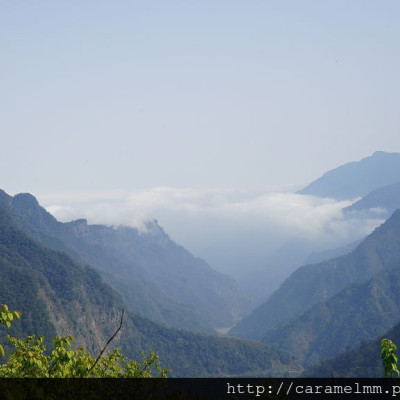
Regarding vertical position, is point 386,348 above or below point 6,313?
below

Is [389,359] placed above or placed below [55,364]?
above

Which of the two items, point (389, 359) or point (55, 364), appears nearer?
point (389, 359)

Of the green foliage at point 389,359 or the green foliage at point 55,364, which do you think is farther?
the green foliage at point 55,364

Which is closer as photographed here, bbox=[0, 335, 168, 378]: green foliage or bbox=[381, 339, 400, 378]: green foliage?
bbox=[381, 339, 400, 378]: green foliage
